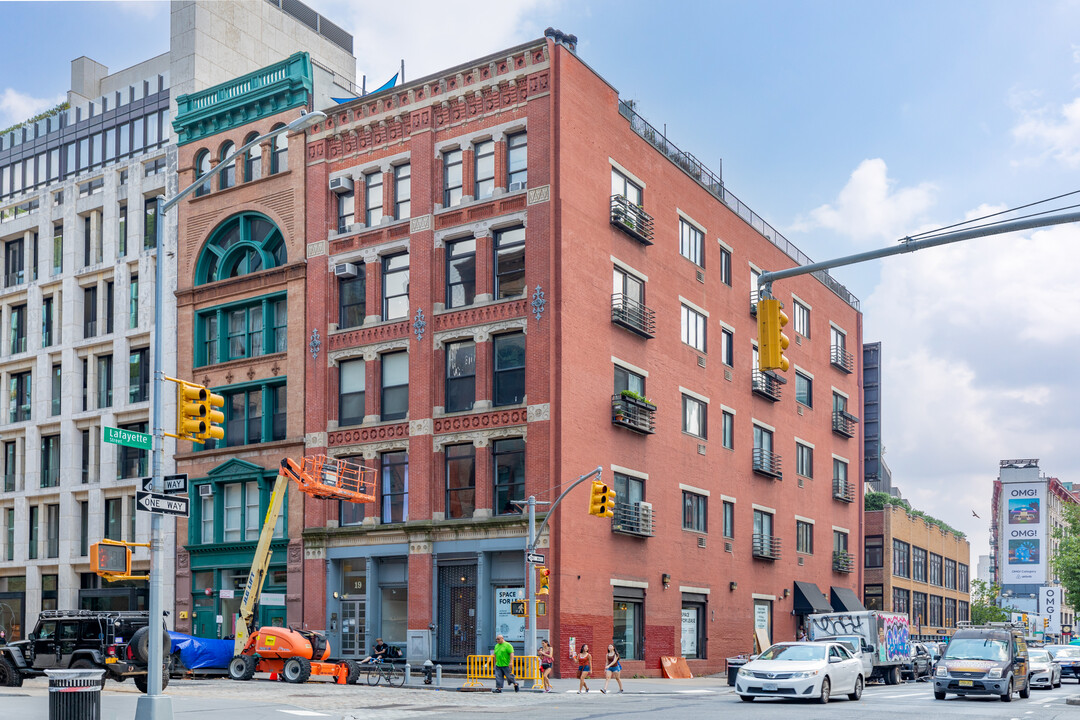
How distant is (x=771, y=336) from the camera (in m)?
19.9

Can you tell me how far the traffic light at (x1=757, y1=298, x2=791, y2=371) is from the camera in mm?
19672

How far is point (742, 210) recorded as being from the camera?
61.1 metres

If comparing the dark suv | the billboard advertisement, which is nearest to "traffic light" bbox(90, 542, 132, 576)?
the dark suv

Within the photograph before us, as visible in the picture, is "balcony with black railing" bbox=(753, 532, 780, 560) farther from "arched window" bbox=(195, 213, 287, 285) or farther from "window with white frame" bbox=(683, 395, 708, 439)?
"arched window" bbox=(195, 213, 287, 285)

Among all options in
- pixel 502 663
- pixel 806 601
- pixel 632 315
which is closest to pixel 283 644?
pixel 502 663

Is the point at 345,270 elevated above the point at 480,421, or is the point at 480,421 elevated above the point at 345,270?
the point at 345,270

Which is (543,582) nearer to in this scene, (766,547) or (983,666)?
(983,666)

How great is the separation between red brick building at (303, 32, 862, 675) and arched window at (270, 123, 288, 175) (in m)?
2.01

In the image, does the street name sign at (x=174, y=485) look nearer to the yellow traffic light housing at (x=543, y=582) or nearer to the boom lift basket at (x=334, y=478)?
the boom lift basket at (x=334, y=478)

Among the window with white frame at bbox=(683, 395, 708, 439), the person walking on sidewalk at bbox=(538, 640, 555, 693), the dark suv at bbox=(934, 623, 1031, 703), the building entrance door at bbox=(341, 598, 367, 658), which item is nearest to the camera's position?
the dark suv at bbox=(934, 623, 1031, 703)

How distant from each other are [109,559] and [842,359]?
57734 millimetres

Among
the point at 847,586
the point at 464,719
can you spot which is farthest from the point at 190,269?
the point at 847,586

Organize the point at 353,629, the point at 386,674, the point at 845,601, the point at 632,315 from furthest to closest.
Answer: the point at 845,601, the point at 632,315, the point at 353,629, the point at 386,674

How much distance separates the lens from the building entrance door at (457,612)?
4412cm
